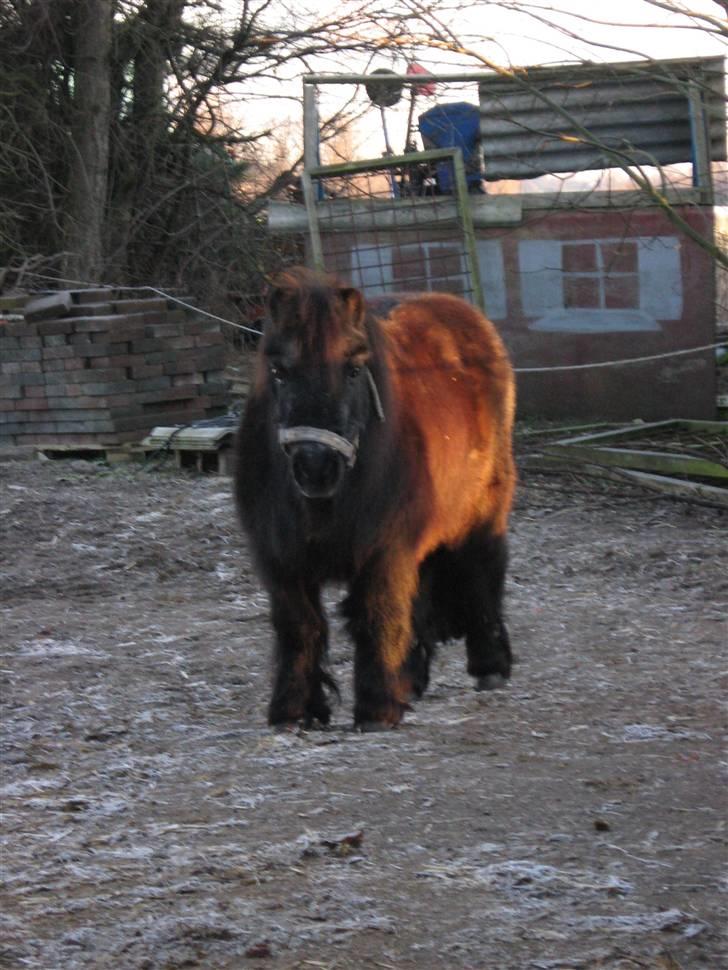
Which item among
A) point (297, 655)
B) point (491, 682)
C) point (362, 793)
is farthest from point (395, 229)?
point (362, 793)

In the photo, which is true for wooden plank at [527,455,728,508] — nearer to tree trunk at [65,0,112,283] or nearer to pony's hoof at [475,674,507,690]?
pony's hoof at [475,674,507,690]

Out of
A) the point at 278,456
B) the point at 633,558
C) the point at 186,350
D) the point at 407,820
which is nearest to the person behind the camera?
the point at 407,820

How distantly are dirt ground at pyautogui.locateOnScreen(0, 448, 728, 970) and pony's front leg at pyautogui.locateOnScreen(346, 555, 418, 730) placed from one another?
115mm

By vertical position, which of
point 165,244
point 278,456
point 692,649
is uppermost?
point 165,244

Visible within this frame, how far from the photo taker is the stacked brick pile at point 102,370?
39.7 feet

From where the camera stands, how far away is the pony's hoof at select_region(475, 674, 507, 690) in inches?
224

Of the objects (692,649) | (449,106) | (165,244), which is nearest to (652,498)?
(692,649)

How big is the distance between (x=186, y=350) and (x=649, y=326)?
15.1 ft

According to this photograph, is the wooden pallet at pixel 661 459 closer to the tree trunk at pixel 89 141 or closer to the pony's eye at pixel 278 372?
the pony's eye at pixel 278 372

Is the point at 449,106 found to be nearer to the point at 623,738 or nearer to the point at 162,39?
the point at 162,39

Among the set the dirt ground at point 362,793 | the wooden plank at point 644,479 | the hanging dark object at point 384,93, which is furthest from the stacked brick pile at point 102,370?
the dirt ground at point 362,793

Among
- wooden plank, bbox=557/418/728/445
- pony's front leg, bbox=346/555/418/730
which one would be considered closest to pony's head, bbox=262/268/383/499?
pony's front leg, bbox=346/555/418/730

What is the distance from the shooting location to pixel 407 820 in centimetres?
378

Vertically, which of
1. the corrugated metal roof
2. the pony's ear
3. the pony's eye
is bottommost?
the pony's eye
